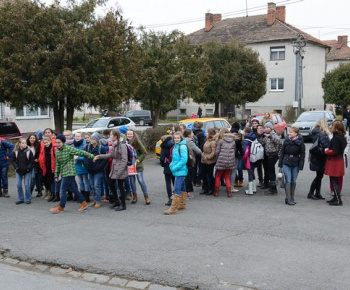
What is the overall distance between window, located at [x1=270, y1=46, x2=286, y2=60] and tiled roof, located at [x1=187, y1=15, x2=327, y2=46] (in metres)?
1.21

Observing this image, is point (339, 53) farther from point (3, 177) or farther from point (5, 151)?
point (3, 177)

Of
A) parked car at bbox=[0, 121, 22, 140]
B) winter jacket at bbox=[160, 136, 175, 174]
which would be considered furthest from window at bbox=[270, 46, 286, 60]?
winter jacket at bbox=[160, 136, 175, 174]

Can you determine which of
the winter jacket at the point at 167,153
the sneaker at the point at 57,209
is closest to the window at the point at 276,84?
the winter jacket at the point at 167,153

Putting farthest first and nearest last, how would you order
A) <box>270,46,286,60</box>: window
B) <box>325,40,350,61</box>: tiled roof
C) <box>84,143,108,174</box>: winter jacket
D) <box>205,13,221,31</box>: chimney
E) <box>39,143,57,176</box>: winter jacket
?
<box>325,40,350,61</box>: tiled roof, <box>205,13,221,31</box>: chimney, <box>270,46,286,60</box>: window, <box>39,143,57,176</box>: winter jacket, <box>84,143,108,174</box>: winter jacket

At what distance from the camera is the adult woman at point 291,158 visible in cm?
955

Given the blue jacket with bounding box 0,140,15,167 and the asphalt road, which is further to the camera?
the blue jacket with bounding box 0,140,15,167

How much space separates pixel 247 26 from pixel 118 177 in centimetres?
4502

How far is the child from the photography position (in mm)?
10430

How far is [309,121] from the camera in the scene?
2430 cm

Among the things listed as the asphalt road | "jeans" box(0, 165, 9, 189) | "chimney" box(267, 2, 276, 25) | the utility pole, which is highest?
"chimney" box(267, 2, 276, 25)

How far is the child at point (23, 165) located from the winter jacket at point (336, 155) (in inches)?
267

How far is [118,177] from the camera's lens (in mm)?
9375

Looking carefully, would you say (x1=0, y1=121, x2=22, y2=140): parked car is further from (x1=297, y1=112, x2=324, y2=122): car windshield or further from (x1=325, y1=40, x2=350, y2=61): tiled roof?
(x1=325, y1=40, x2=350, y2=61): tiled roof

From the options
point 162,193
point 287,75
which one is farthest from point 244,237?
point 287,75
